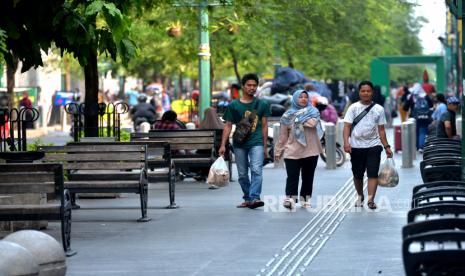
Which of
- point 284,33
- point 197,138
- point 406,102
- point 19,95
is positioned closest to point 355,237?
point 197,138

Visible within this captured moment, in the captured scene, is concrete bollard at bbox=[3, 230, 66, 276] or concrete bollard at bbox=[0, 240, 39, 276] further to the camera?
concrete bollard at bbox=[3, 230, 66, 276]

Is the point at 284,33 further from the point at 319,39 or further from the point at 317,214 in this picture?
the point at 317,214

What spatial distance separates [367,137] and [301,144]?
0.87m

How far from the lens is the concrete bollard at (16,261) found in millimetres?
8273

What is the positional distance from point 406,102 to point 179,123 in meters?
17.1

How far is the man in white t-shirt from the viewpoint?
1622cm

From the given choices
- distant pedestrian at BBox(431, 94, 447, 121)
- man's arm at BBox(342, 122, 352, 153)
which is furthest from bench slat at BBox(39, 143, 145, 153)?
Result: distant pedestrian at BBox(431, 94, 447, 121)

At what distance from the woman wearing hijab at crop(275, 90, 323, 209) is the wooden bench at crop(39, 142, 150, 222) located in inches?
78.8

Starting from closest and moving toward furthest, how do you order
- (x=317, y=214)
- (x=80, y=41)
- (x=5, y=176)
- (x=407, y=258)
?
1. (x=407, y=258)
2. (x=5, y=176)
3. (x=80, y=41)
4. (x=317, y=214)

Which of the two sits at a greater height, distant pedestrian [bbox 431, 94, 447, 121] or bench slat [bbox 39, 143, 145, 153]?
distant pedestrian [bbox 431, 94, 447, 121]

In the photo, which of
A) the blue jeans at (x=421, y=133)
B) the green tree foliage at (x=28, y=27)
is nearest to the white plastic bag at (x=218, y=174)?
the green tree foliage at (x=28, y=27)

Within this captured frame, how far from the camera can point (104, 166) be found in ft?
51.8

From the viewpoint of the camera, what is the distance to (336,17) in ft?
111

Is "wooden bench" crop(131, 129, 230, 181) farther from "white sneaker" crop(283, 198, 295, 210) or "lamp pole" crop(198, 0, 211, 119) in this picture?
"lamp pole" crop(198, 0, 211, 119)
